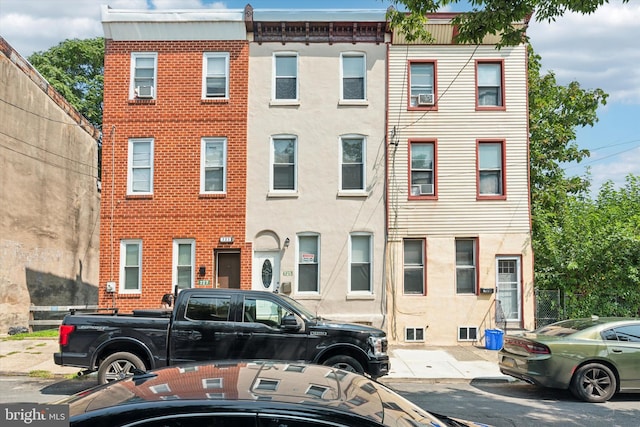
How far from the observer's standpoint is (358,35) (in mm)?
18328

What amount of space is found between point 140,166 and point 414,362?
1035cm

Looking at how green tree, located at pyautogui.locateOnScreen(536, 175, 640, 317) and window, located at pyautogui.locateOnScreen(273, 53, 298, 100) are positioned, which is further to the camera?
window, located at pyautogui.locateOnScreen(273, 53, 298, 100)

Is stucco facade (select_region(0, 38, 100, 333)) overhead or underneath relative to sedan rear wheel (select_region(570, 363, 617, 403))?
overhead

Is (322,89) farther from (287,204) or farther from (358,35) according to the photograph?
(287,204)

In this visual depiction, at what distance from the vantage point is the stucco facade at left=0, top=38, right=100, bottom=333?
737 inches

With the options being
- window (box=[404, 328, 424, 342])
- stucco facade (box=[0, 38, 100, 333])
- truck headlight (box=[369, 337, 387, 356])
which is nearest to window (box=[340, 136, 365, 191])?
window (box=[404, 328, 424, 342])

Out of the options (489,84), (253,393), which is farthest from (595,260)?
(253,393)

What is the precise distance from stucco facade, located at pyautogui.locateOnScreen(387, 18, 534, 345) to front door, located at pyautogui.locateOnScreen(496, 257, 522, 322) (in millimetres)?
31

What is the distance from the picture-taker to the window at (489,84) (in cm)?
1839

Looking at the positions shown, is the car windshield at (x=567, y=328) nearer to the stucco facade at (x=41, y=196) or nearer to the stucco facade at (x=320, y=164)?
the stucco facade at (x=320, y=164)

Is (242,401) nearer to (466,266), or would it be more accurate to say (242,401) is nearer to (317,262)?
(317,262)

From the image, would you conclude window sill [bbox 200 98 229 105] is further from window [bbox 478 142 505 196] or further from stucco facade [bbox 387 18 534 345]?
window [bbox 478 142 505 196]

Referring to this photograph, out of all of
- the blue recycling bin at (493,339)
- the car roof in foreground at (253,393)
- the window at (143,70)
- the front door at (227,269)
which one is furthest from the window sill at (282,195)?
the car roof in foreground at (253,393)

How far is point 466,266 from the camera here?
17.8 m
